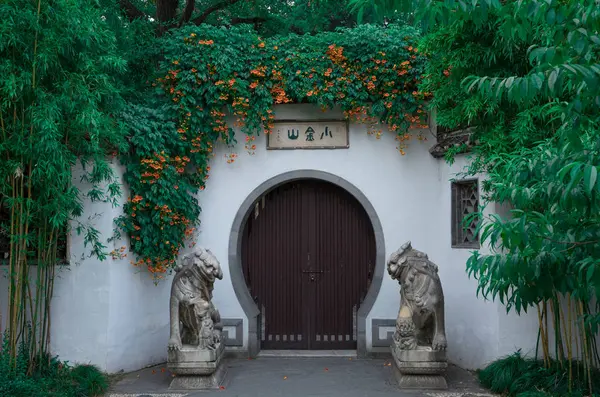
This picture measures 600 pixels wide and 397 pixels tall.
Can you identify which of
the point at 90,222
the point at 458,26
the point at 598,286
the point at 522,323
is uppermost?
the point at 458,26

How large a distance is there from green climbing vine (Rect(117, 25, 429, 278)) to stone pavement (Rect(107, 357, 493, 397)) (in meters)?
1.44

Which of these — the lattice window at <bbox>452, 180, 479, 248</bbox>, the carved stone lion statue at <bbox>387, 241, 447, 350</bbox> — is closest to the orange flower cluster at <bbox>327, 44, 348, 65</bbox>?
the lattice window at <bbox>452, 180, 479, 248</bbox>

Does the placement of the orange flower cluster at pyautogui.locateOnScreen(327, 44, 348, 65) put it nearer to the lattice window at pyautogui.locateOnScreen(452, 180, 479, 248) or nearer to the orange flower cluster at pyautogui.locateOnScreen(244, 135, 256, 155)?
the orange flower cluster at pyautogui.locateOnScreen(244, 135, 256, 155)

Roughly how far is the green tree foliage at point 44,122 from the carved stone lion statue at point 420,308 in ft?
10.8

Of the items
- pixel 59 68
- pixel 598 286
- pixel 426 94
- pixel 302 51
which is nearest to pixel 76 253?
pixel 59 68

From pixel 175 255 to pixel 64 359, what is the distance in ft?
5.52

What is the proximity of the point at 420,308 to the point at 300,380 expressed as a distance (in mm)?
1557

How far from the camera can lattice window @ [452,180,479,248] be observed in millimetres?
6863

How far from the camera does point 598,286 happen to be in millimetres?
2793

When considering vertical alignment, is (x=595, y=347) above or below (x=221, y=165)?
below

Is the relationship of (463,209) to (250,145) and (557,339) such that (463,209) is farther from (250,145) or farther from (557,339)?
(250,145)

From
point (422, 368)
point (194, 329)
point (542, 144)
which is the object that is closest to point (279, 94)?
point (194, 329)

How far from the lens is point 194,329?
601 cm

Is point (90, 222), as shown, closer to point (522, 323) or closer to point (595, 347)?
point (522, 323)
